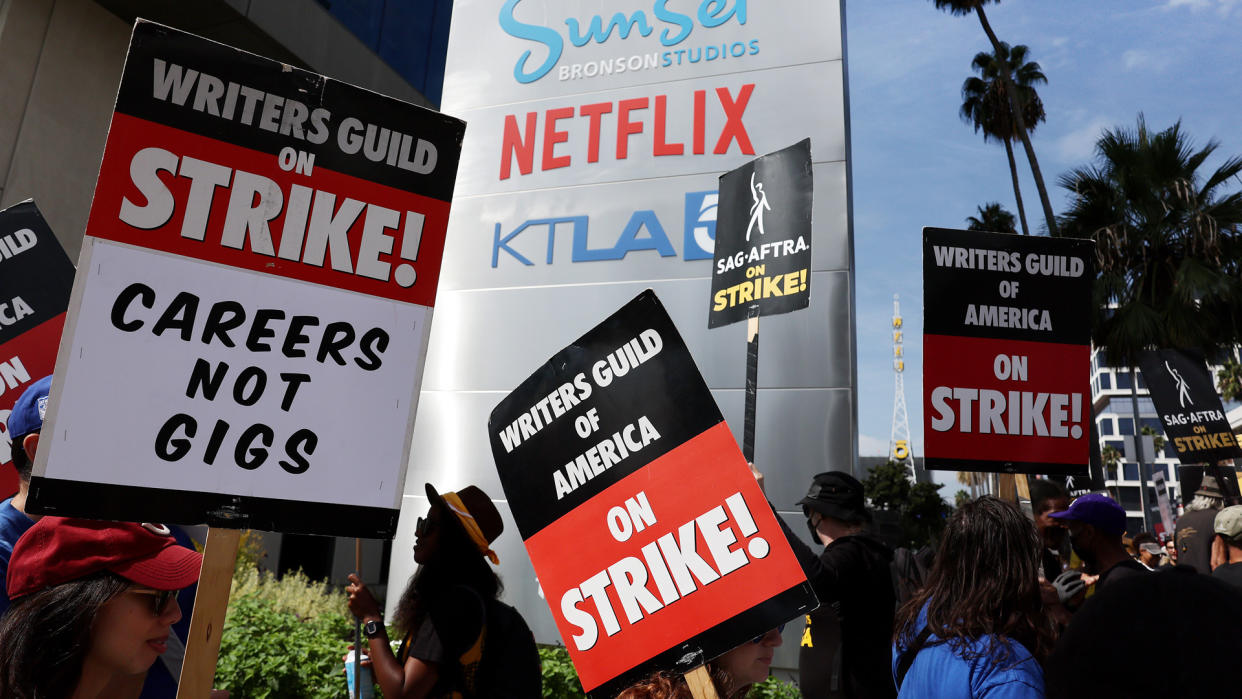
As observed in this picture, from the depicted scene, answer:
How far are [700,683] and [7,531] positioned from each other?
84.8 inches

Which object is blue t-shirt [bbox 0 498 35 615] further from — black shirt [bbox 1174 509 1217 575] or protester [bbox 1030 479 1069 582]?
black shirt [bbox 1174 509 1217 575]

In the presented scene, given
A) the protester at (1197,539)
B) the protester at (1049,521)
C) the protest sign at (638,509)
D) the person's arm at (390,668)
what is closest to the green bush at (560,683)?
the person's arm at (390,668)

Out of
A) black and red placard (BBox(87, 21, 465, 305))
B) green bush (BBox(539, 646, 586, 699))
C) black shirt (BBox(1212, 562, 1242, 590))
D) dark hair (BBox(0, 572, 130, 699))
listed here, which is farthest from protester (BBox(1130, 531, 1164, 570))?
dark hair (BBox(0, 572, 130, 699))

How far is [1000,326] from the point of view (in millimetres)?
4625

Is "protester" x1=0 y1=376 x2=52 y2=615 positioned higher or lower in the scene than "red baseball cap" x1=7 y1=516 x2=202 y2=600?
higher

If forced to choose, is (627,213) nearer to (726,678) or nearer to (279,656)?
(279,656)

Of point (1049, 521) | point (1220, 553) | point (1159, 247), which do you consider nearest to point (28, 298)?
point (1049, 521)

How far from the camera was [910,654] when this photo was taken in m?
2.58

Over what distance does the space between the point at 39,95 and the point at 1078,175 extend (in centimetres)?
1924

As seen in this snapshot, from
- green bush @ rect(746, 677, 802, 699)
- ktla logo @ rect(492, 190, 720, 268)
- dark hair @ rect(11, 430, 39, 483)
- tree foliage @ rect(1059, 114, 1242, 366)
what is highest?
tree foliage @ rect(1059, 114, 1242, 366)

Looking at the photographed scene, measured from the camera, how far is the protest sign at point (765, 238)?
4324 mm

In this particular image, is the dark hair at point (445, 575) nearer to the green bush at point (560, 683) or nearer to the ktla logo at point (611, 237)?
the green bush at point (560, 683)

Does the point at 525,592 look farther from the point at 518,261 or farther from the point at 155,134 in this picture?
the point at 155,134

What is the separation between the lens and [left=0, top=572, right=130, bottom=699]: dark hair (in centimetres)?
176
